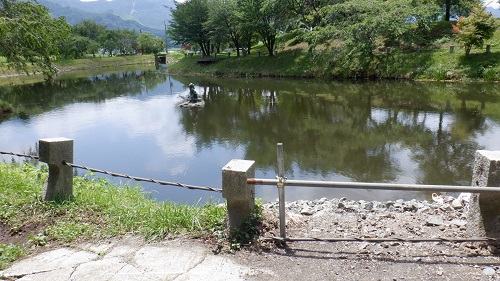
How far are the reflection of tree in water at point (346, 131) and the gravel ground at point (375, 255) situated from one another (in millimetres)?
4644

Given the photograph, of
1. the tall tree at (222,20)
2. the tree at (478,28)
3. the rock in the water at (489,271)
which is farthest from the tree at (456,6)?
the rock in the water at (489,271)

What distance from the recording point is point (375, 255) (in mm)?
3436

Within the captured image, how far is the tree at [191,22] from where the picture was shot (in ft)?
148

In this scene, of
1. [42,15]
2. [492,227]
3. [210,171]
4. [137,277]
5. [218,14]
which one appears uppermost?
[218,14]

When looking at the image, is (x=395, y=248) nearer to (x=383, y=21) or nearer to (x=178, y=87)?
(x=383, y=21)

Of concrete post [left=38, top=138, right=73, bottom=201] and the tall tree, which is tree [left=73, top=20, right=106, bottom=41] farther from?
concrete post [left=38, top=138, right=73, bottom=201]

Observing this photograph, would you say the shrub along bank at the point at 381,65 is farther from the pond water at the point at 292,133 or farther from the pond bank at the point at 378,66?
the pond water at the point at 292,133

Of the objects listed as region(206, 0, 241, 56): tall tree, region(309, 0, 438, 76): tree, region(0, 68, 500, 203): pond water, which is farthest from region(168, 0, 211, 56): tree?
region(0, 68, 500, 203): pond water

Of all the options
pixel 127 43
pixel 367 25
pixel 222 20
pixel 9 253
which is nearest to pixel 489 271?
pixel 9 253

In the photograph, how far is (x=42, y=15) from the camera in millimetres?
12789

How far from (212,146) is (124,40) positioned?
→ 7063 cm

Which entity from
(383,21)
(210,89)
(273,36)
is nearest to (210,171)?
(210,89)

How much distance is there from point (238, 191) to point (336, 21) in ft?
93.4

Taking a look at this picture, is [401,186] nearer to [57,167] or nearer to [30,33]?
[57,167]
